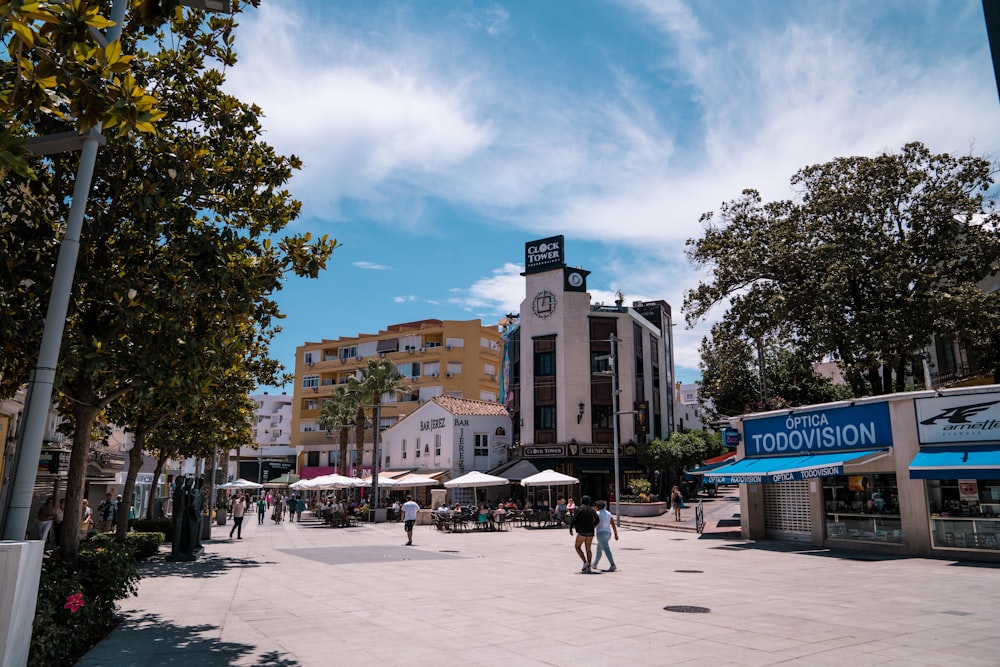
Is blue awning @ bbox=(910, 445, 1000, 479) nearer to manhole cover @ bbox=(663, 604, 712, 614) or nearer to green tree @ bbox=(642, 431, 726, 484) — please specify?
manhole cover @ bbox=(663, 604, 712, 614)

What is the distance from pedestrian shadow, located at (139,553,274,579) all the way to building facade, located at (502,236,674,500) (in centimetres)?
3054

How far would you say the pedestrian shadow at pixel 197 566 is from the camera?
50.2 feet

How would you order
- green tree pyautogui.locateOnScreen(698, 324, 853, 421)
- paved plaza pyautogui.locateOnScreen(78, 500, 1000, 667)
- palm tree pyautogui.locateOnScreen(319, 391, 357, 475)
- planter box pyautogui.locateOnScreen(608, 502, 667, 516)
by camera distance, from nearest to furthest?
paved plaza pyautogui.locateOnScreen(78, 500, 1000, 667) → planter box pyautogui.locateOnScreen(608, 502, 667, 516) → green tree pyautogui.locateOnScreen(698, 324, 853, 421) → palm tree pyautogui.locateOnScreen(319, 391, 357, 475)

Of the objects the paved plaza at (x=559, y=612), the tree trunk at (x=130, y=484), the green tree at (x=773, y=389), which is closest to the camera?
the paved plaza at (x=559, y=612)

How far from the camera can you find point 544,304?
50.6m

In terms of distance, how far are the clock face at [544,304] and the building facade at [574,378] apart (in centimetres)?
7

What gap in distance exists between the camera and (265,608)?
10.8 metres

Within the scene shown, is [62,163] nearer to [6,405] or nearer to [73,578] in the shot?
[73,578]

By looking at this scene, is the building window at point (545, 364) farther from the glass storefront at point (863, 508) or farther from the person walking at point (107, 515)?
the person walking at point (107, 515)

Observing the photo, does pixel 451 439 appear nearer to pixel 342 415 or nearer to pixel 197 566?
pixel 342 415

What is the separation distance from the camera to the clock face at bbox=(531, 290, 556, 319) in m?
50.2

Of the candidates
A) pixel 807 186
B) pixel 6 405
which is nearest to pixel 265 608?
pixel 6 405

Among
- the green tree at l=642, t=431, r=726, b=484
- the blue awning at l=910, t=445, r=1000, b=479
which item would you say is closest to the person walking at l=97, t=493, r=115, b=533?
the blue awning at l=910, t=445, r=1000, b=479

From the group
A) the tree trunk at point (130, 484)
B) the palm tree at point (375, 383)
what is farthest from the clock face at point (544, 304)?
the tree trunk at point (130, 484)
